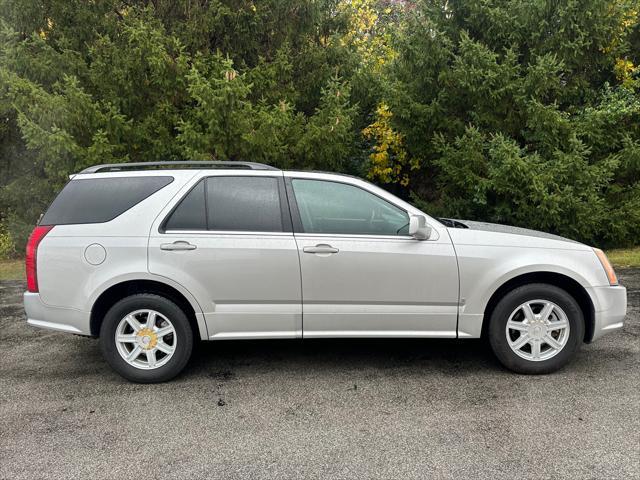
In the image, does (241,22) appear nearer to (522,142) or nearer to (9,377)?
(522,142)

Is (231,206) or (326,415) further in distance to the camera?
(231,206)

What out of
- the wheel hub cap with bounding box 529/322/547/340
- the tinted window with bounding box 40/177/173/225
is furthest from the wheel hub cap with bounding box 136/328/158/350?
the wheel hub cap with bounding box 529/322/547/340

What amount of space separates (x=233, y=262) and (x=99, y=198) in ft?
3.97

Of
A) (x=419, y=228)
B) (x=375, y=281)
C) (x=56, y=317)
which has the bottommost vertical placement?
(x=56, y=317)

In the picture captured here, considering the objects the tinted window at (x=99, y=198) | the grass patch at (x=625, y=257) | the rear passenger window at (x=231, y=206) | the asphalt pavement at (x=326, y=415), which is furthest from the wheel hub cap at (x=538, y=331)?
the grass patch at (x=625, y=257)

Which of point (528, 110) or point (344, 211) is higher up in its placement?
point (528, 110)

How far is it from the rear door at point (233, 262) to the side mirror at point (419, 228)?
90cm

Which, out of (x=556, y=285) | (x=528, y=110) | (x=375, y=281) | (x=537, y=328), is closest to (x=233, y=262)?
(x=375, y=281)

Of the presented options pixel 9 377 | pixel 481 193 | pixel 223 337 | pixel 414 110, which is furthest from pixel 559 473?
pixel 414 110

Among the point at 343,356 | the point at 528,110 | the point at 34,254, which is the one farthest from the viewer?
the point at 528,110

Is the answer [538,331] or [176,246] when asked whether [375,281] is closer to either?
[538,331]

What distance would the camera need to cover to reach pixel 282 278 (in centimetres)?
438

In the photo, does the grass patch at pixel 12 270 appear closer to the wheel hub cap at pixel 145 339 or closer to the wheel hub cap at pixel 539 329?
the wheel hub cap at pixel 145 339

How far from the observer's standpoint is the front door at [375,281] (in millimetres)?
4379
